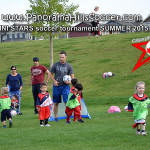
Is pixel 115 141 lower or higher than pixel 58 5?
lower

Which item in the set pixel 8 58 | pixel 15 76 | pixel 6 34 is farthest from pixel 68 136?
pixel 6 34

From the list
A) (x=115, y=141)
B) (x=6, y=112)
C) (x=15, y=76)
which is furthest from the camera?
(x=15, y=76)

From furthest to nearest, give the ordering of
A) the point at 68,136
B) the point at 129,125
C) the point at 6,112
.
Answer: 1. the point at 6,112
2. the point at 129,125
3. the point at 68,136

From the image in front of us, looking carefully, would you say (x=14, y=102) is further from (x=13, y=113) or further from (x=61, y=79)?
(x=61, y=79)

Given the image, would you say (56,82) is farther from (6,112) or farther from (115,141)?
(115,141)

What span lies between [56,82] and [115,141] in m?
4.43

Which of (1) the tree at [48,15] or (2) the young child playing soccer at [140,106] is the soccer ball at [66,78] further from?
(1) the tree at [48,15]

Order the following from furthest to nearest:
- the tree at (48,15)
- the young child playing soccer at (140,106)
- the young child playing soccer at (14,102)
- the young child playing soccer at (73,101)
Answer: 1. the tree at (48,15)
2. the young child playing soccer at (14,102)
3. the young child playing soccer at (73,101)
4. the young child playing soccer at (140,106)

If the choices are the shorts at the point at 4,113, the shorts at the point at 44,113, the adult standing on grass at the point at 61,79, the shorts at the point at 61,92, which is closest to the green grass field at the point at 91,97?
the shorts at the point at 44,113

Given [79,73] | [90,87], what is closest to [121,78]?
[90,87]

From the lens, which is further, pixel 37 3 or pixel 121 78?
pixel 37 3

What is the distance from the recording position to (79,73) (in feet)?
108

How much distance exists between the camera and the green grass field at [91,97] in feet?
28.7

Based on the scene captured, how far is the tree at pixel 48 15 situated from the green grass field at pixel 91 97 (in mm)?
4277
